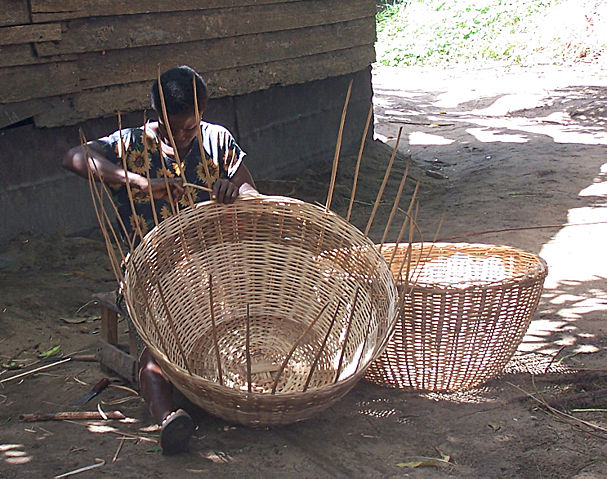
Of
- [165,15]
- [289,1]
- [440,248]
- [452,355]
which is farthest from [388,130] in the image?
[452,355]

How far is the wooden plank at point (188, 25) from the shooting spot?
489 centimetres

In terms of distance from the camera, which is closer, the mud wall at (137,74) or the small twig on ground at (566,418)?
the small twig on ground at (566,418)

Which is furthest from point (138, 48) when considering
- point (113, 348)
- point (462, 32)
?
point (462, 32)

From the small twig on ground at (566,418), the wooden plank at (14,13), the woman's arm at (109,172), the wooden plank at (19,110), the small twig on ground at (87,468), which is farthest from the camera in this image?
the wooden plank at (19,110)

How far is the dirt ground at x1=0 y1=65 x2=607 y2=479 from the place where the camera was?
2.63 meters

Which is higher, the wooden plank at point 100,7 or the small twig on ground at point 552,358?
the wooden plank at point 100,7

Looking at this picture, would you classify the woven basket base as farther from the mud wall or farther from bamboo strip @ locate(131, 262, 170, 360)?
the mud wall

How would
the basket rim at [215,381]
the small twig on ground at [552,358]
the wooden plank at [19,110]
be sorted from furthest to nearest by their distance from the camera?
the wooden plank at [19,110], the small twig on ground at [552,358], the basket rim at [215,381]

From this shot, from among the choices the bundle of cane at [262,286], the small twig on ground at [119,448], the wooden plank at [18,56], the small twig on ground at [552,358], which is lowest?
the small twig on ground at [552,358]

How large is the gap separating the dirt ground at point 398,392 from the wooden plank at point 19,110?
2.44ft

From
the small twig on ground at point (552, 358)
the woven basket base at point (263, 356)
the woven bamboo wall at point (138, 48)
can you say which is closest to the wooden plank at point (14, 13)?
the woven bamboo wall at point (138, 48)

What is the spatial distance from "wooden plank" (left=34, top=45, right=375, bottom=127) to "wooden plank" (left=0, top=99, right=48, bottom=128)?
1.9 inches

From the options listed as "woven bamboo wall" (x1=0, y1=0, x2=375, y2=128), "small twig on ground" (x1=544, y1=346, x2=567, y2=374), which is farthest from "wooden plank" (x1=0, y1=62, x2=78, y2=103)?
"small twig on ground" (x1=544, y1=346, x2=567, y2=374)

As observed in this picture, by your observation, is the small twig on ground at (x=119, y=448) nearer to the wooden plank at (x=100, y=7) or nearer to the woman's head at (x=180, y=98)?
the woman's head at (x=180, y=98)
